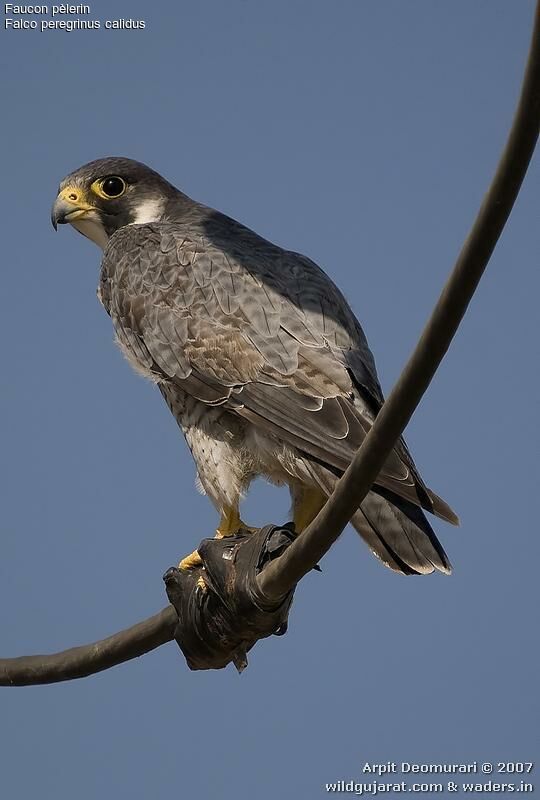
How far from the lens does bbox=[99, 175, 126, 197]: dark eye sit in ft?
20.2

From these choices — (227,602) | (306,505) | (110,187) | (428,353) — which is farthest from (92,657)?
(110,187)

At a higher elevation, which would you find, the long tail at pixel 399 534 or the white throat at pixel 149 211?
the white throat at pixel 149 211

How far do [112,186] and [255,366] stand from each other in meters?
1.99

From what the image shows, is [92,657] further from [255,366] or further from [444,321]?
[444,321]

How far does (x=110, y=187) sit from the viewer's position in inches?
243

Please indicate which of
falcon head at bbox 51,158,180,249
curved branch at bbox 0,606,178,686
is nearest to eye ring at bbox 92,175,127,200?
falcon head at bbox 51,158,180,249

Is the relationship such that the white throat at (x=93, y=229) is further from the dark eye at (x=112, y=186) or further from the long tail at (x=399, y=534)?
the long tail at (x=399, y=534)

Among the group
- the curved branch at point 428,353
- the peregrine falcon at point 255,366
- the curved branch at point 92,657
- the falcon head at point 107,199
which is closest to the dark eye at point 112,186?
the falcon head at point 107,199

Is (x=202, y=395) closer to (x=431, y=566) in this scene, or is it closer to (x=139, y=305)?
(x=139, y=305)

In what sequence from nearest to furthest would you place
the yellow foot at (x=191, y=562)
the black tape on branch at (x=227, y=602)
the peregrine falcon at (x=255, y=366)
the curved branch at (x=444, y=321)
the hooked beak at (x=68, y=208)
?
the curved branch at (x=444, y=321)
the black tape on branch at (x=227, y=602)
the peregrine falcon at (x=255, y=366)
the yellow foot at (x=191, y=562)
the hooked beak at (x=68, y=208)

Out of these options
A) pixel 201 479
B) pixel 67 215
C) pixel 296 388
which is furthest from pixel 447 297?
pixel 67 215

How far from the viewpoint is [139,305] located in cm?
527

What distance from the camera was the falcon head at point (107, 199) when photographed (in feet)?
20.1

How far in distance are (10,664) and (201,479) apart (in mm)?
1170
